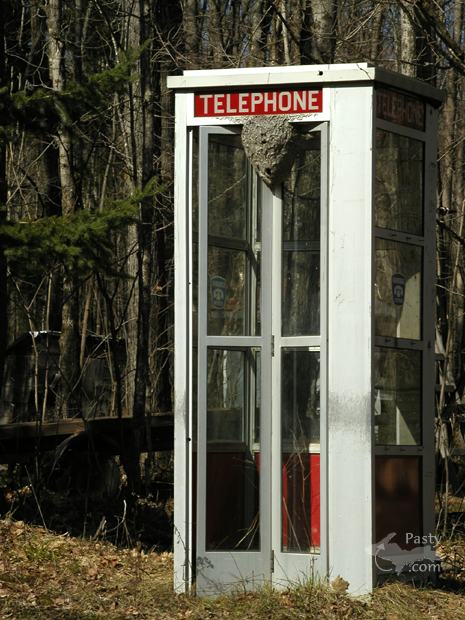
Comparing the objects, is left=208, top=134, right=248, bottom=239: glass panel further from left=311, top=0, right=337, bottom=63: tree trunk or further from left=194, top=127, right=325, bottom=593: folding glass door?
left=311, top=0, right=337, bottom=63: tree trunk

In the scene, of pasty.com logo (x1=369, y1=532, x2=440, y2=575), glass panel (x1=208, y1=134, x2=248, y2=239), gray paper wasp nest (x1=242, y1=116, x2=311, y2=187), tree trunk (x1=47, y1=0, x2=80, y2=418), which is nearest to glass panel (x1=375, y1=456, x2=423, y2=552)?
pasty.com logo (x1=369, y1=532, x2=440, y2=575)

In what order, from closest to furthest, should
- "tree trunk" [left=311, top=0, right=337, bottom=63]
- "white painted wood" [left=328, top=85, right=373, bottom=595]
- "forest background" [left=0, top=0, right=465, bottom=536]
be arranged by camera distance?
"white painted wood" [left=328, top=85, right=373, bottom=595] < "forest background" [left=0, top=0, right=465, bottom=536] < "tree trunk" [left=311, top=0, right=337, bottom=63]

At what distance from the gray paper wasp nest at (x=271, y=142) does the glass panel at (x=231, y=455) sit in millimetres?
1389

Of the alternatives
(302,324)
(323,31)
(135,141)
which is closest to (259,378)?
(302,324)

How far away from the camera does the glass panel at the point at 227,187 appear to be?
7895mm

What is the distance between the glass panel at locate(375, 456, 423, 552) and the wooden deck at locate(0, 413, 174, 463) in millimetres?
5005

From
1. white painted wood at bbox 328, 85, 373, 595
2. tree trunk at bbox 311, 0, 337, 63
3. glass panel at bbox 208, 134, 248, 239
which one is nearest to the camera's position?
white painted wood at bbox 328, 85, 373, 595

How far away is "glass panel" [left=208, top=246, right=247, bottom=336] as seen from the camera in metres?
7.91

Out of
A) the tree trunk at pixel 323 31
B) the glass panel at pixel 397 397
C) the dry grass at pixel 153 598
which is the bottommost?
the dry grass at pixel 153 598

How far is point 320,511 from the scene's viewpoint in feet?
24.9

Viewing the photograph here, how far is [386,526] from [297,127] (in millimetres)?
2892

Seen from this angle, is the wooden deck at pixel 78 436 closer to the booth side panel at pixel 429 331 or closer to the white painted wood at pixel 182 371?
the white painted wood at pixel 182 371

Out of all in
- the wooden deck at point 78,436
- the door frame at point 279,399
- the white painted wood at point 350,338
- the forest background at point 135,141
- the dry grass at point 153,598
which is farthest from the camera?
the wooden deck at point 78,436

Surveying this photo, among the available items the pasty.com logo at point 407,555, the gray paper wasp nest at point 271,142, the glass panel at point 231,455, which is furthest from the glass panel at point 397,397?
the gray paper wasp nest at point 271,142
